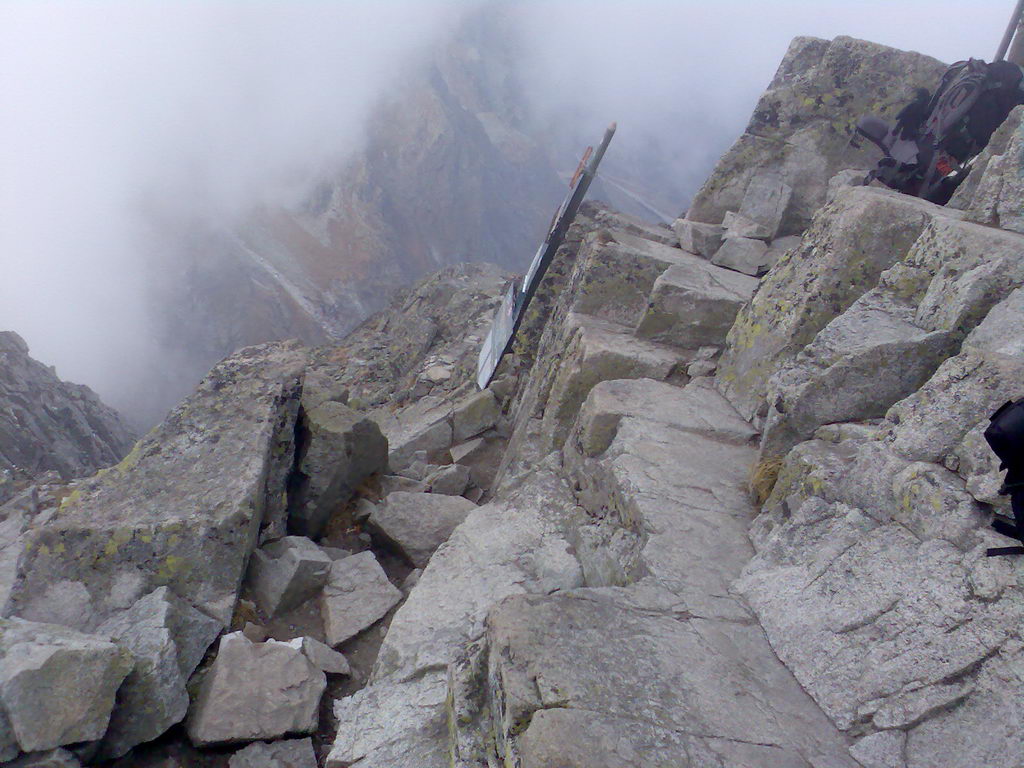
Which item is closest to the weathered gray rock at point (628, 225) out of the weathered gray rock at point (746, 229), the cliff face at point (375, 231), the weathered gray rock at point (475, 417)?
the weathered gray rock at point (746, 229)

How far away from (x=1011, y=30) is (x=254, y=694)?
1177 centimetres

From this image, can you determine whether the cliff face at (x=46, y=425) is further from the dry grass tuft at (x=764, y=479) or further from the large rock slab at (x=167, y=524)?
the dry grass tuft at (x=764, y=479)

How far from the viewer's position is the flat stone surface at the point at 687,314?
5508mm

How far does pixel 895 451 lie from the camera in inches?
113

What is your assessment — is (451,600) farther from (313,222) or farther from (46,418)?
(313,222)

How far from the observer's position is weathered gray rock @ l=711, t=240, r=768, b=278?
6.59 meters

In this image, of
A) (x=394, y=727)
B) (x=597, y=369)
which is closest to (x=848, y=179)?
(x=597, y=369)

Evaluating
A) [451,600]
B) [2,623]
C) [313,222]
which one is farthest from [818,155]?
[313,222]

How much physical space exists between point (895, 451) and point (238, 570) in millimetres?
3548

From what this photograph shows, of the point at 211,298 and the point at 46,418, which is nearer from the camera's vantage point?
the point at 46,418

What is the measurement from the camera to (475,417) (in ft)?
24.3

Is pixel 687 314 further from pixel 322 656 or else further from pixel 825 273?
pixel 322 656

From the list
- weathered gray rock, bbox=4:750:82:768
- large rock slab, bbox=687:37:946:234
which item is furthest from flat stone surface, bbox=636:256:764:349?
weathered gray rock, bbox=4:750:82:768

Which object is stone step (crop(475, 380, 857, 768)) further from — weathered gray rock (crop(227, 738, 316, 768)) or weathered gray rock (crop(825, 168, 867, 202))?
weathered gray rock (crop(825, 168, 867, 202))
